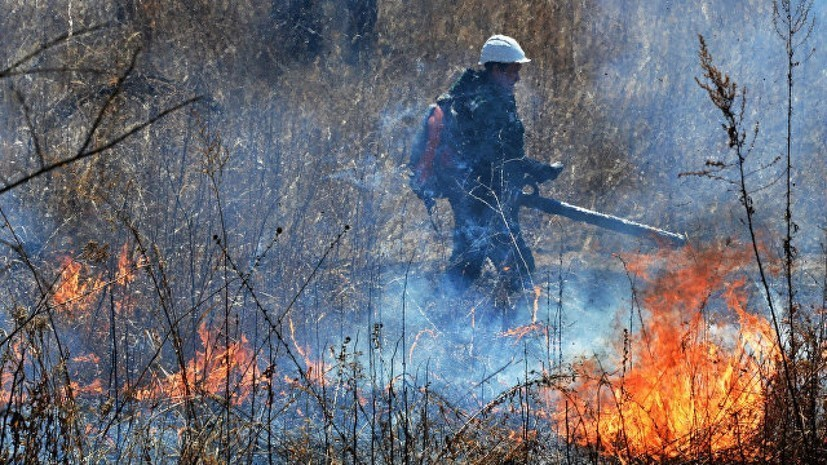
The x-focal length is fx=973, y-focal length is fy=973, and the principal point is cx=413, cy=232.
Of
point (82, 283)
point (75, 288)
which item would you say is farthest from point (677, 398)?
point (82, 283)

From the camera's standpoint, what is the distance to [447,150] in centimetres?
753

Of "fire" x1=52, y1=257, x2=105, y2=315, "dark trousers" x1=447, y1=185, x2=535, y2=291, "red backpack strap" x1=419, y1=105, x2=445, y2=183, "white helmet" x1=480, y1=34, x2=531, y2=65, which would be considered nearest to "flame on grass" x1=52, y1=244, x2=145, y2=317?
"fire" x1=52, y1=257, x2=105, y2=315

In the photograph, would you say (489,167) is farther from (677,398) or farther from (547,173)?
(677,398)

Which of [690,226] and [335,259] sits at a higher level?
[690,226]

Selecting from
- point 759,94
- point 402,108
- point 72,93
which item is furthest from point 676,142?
point 72,93

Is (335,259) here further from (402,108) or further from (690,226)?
(690,226)

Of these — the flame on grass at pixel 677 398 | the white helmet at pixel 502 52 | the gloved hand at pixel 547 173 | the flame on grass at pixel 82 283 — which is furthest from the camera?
the gloved hand at pixel 547 173

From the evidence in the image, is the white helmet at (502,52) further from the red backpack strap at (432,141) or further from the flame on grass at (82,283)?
the flame on grass at (82,283)

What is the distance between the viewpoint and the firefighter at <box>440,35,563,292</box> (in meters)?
7.31

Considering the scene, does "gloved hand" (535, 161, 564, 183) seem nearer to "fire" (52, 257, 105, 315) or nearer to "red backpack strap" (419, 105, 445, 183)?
"red backpack strap" (419, 105, 445, 183)

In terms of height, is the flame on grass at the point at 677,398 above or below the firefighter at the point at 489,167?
below

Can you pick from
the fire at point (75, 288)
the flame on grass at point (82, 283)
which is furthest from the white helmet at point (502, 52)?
the fire at point (75, 288)

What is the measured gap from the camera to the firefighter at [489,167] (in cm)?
731

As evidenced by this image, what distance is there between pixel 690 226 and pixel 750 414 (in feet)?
18.1
